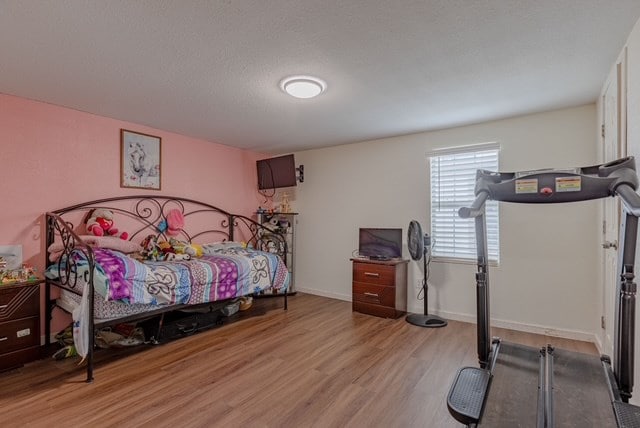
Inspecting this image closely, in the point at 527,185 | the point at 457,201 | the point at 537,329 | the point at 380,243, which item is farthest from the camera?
the point at 380,243

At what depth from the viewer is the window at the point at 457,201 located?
3516mm

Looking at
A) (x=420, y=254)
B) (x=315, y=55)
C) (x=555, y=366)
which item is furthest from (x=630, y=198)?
(x=420, y=254)

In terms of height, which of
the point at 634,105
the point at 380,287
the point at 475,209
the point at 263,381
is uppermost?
the point at 634,105

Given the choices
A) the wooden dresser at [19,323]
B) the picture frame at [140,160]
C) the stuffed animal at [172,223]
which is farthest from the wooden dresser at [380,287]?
the wooden dresser at [19,323]

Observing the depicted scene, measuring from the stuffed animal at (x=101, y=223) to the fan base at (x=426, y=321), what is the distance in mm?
3419

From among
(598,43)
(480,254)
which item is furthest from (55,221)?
(598,43)

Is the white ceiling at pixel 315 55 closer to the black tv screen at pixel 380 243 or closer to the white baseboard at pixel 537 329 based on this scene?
the black tv screen at pixel 380 243

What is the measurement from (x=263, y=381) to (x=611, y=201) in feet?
10.0

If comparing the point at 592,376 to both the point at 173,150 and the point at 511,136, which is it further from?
the point at 173,150

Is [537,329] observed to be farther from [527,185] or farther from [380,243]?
[527,185]

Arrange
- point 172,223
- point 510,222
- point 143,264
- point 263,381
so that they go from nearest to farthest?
point 263,381, point 143,264, point 510,222, point 172,223

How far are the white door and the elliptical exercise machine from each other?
0.56 metres

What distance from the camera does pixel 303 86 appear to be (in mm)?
2529

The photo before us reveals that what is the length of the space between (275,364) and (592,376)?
6.75 ft
